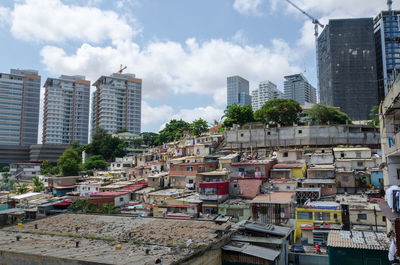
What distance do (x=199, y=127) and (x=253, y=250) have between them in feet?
196

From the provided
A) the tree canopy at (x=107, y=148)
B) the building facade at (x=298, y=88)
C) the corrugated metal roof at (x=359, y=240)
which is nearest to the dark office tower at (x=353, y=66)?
the tree canopy at (x=107, y=148)

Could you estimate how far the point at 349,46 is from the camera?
82.9 metres

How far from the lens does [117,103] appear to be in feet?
436

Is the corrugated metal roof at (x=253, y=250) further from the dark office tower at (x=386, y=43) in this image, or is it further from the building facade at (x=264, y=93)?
the building facade at (x=264, y=93)

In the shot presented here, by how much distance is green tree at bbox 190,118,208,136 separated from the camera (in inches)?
2953

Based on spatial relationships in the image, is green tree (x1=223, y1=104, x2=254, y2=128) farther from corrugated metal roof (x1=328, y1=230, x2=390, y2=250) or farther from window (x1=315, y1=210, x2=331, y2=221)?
corrugated metal roof (x1=328, y1=230, x2=390, y2=250)

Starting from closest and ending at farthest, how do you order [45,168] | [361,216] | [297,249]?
[297,249]
[361,216]
[45,168]

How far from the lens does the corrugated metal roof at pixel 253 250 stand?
629 inches

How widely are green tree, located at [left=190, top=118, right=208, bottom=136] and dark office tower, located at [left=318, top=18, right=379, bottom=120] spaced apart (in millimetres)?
38479

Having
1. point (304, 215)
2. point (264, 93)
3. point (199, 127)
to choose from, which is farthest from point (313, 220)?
point (264, 93)

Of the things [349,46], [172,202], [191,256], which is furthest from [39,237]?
[349,46]

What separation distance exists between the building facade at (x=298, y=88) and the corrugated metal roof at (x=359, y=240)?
561ft

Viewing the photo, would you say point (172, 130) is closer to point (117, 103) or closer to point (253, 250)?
point (117, 103)

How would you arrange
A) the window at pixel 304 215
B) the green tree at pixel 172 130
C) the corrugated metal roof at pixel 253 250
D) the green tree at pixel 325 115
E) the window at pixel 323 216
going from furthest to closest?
the green tree at pixel 172 130 → the green tree at pixel 325 115 → the window at pixel 304 215 → the window at pixel 323 216 → the corrugated metal roof at pixel 253 250
